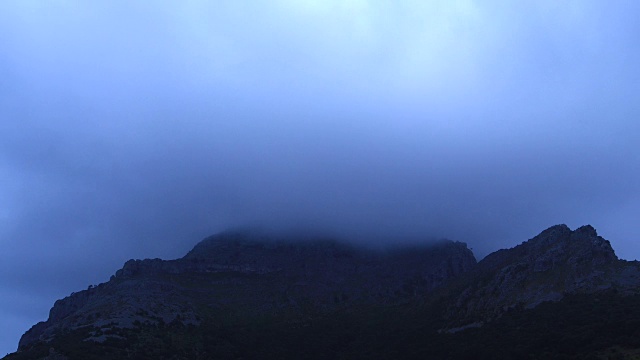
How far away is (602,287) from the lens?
163m

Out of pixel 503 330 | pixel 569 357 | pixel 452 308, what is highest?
pixel 452 308

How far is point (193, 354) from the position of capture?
172m

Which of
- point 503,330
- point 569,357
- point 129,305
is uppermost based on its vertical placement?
point 129,305

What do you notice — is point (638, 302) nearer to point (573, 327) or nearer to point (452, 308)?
point (573, 327)

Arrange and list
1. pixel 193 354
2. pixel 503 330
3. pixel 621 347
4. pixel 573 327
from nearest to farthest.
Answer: pixel 621 347 → pixel 573 327 → pixel 503 330 → pixel 193 354

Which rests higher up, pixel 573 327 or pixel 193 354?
pixel 193 354

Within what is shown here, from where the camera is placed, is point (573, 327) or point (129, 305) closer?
point (573, 327)

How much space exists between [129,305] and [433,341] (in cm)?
9827

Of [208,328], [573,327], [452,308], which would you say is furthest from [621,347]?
[208,328]

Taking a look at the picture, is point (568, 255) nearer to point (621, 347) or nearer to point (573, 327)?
point (573, 327)

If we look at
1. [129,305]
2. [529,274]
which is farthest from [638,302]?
[129,305]

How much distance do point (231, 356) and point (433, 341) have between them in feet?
197

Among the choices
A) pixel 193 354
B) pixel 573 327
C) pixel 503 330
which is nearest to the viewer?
pixel 573 327

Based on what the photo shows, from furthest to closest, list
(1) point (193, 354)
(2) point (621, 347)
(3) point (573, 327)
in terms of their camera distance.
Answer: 1. (1) point (193, 354)
2. (3) point (573, 327)
3. (2) point (621, 347)
